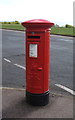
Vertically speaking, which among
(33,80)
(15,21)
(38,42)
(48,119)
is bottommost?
(48,119)

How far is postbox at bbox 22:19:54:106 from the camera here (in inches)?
168

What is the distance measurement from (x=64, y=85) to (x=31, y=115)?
1.96 metres

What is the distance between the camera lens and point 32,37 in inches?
170

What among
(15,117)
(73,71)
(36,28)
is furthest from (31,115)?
(73,71)

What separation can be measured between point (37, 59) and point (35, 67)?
0.48ft

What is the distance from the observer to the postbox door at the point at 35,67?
4.34 meters

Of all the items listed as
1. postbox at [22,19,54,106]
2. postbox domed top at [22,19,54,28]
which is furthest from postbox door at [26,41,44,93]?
postbox domed top at [22,19,54,28]

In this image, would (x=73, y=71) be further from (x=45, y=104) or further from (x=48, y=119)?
(x=48, y=119)

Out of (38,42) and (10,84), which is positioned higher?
(38,42)

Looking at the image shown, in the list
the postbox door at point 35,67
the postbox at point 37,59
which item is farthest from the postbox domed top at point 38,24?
the postbox door at point 35,67

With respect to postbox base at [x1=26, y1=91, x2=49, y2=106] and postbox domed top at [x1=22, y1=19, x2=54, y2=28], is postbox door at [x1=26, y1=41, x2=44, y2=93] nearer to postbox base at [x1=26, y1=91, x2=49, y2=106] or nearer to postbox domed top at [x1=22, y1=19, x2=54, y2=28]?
postbox base at [x1=26, y1=91, x2=49, y2=106]

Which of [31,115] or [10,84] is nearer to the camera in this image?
[31,115]

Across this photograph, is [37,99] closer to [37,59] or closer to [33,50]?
[37,59]

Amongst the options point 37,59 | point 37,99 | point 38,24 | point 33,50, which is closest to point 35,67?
point 37,59
